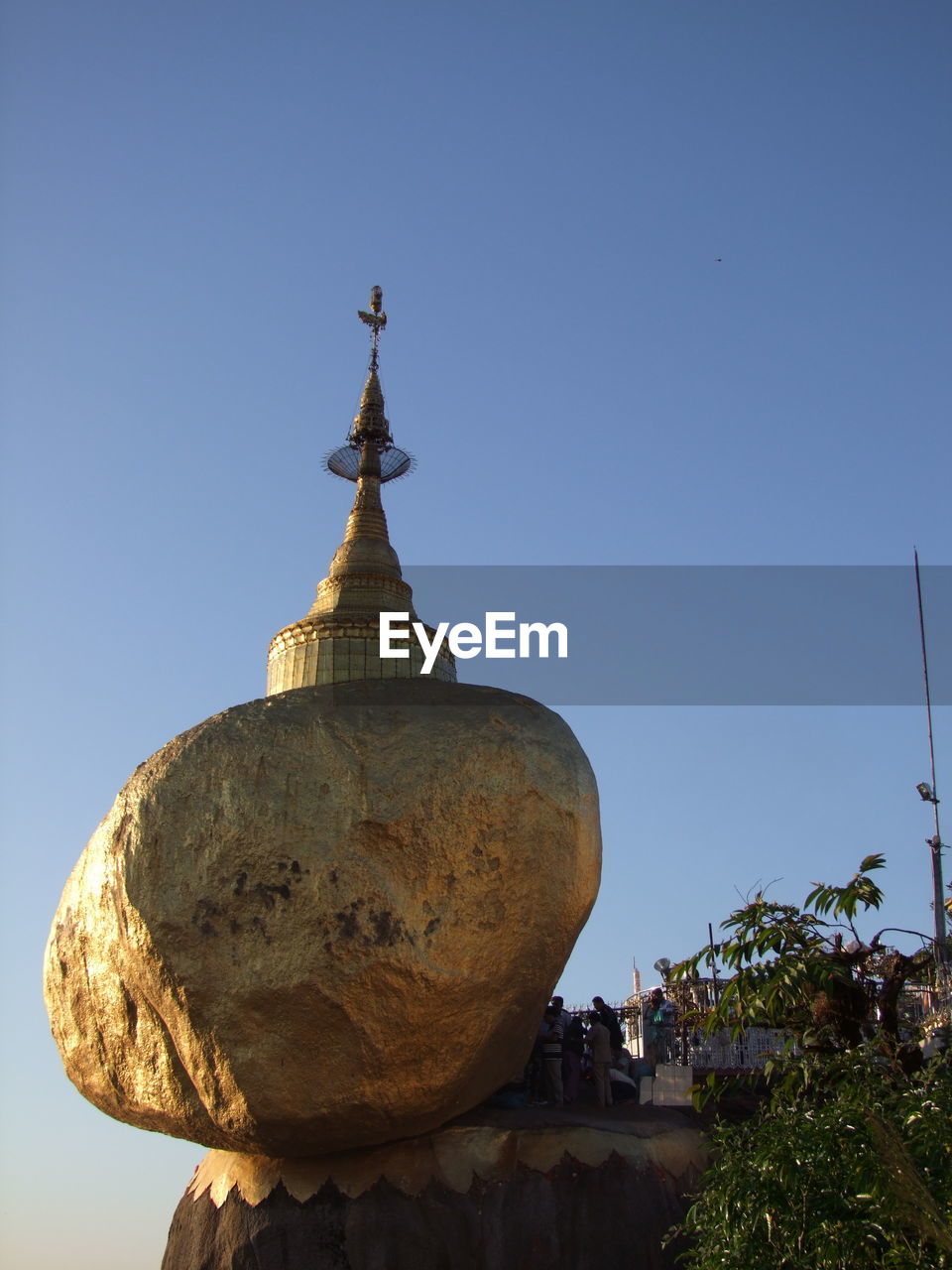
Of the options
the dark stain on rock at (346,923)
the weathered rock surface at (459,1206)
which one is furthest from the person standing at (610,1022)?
the dark stain on rock at (346,923)

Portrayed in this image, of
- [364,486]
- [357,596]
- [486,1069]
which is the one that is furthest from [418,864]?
[364,486]

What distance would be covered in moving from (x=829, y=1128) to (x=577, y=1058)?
5474mm

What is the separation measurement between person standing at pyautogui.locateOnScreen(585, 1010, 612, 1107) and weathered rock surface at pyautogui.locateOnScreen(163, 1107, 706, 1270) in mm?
1096

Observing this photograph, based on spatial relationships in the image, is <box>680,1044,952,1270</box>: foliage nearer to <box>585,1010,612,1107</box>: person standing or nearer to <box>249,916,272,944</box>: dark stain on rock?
<box>249,916,272,944</box>: dark stain on rock

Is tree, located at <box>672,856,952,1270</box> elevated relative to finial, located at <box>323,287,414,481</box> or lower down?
lower down

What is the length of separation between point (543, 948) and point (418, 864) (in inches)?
55.6

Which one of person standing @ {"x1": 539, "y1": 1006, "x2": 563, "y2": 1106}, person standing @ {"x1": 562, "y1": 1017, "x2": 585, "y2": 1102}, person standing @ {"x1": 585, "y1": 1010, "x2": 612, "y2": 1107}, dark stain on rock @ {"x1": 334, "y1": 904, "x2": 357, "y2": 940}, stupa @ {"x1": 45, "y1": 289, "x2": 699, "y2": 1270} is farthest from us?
person standing @ {"x1": 562, "y1": 1017, "x2": 585, "y2": 1102}

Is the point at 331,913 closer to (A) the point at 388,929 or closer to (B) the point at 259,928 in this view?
(A) the point at 388,929

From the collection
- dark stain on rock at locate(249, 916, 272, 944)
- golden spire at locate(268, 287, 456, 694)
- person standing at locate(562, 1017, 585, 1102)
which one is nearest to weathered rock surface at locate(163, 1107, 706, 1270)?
person standing at locate(562, 1017, 585, 1102)

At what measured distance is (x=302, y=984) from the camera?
1024cm

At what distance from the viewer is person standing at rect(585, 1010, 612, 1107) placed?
42.3 ft

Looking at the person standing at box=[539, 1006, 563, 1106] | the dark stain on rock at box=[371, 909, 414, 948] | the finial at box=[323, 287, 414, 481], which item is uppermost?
the finial at box=[323, 287, 414, 481]

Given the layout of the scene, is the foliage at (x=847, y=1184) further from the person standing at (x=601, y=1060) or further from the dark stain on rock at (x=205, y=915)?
the dark stain on rock at (x=205, y=915)

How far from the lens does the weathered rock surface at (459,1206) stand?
10.8 metres
